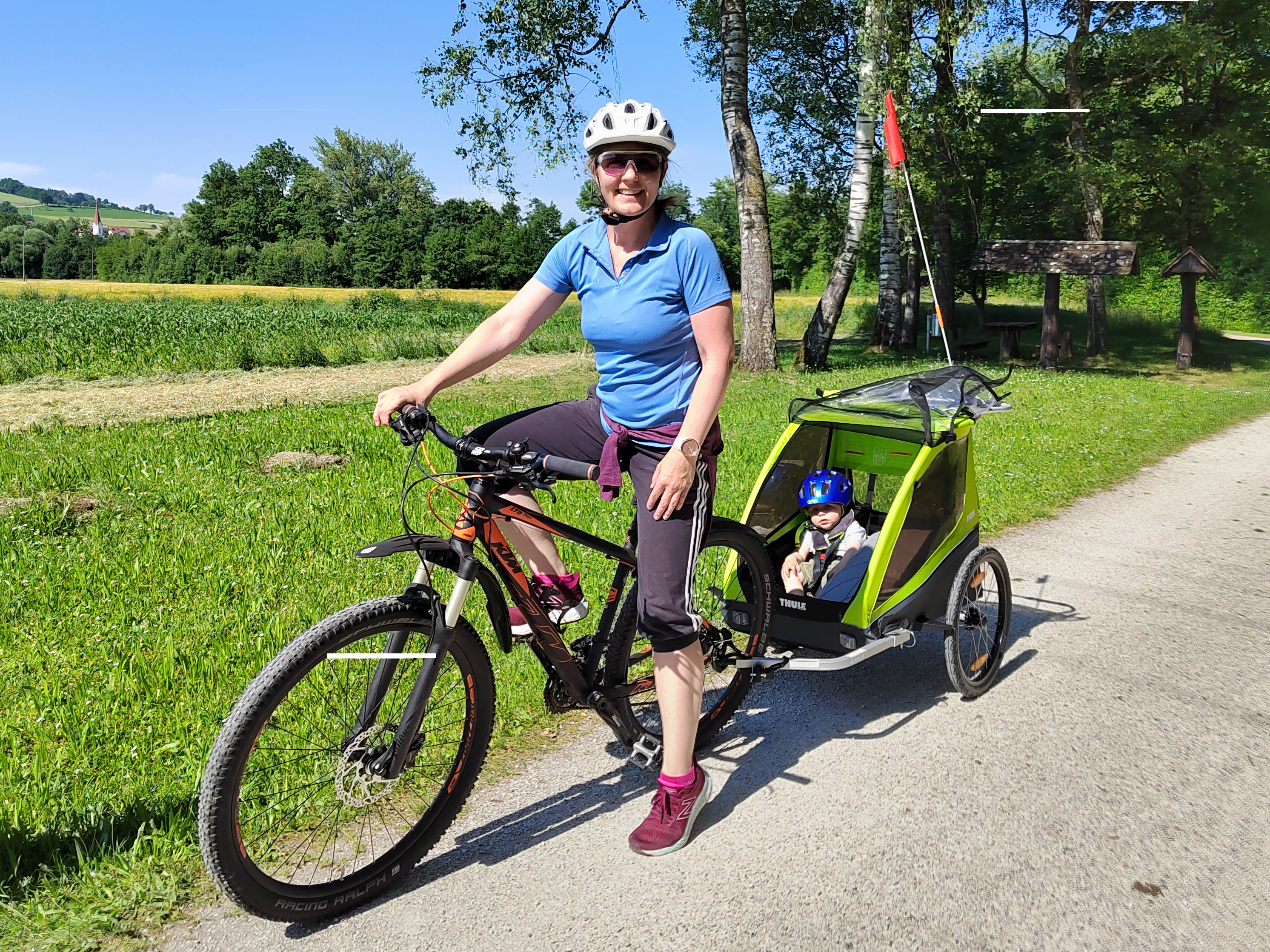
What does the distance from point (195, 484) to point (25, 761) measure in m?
4.63

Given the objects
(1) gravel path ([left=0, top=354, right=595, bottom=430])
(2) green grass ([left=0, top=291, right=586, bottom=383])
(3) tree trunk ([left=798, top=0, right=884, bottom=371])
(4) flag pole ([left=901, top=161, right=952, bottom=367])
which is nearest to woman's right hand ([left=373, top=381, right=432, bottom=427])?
(4) flag pole ([left=901, top=161, right=952, bottom=367])

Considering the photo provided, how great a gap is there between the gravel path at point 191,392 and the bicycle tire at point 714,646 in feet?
33.4

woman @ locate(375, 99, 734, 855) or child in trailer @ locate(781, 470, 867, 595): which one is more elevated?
woman @ locate(375, 99, 734, 855)

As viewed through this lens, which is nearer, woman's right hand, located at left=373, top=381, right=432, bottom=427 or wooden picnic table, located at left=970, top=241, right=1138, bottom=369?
woman's right hand, located at left=373, top=381, right=432, bottom=427

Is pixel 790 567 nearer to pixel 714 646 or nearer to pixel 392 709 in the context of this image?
pixel 714 646

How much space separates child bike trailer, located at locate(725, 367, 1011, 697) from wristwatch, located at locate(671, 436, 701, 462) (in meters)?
1.32

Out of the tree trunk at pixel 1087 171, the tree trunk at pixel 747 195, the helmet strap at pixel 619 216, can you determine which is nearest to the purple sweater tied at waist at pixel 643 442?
the helmet strap at pixel 619 216

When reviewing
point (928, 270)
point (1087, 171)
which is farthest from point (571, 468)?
point (1087, 171)

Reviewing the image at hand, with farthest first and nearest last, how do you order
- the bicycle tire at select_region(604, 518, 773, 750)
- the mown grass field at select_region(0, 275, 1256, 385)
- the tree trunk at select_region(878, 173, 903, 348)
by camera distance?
1. the tree trunk at select_region(878, 173, 903, 348)
2. the mown grass field at select_region(0, 275, 1256, 385)
3. the bicycle tire at select_region(604, 518, 773, 750)

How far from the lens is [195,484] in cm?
784

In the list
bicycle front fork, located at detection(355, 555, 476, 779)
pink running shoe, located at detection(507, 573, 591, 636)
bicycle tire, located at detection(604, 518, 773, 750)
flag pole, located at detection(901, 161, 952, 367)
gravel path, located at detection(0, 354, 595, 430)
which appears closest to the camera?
bicycle front fork, located at detection(355, 555, 476, 779)

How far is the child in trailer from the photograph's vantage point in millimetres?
4484

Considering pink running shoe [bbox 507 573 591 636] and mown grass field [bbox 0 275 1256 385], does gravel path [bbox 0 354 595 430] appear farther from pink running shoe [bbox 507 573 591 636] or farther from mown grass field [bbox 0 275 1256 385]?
pink running shoe [bbox 507 573 591 636]

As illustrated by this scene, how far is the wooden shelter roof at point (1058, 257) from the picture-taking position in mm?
19891
